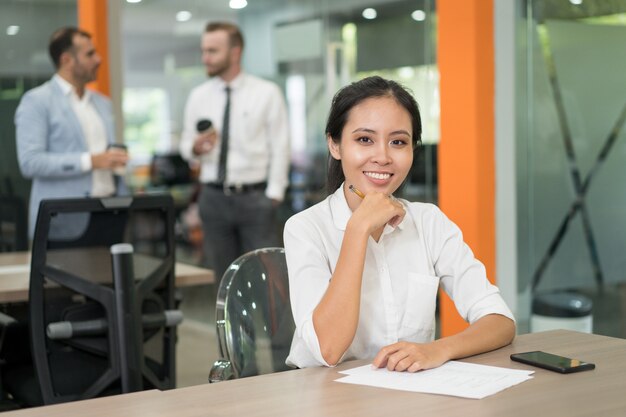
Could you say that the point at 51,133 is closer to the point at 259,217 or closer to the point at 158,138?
the point at 259,217

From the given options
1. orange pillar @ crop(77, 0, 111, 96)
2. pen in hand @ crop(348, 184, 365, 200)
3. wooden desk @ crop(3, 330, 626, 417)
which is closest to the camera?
wooden desk @ crop(3, 330, 626, 417)

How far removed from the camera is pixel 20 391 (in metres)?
3.05

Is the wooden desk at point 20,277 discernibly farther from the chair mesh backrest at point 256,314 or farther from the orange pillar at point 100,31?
the orange pillar at point 100,31

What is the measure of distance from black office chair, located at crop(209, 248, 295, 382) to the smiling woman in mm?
129

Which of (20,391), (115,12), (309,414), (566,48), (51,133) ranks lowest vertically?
(20,391)

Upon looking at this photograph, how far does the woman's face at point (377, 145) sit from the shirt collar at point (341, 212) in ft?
0.17

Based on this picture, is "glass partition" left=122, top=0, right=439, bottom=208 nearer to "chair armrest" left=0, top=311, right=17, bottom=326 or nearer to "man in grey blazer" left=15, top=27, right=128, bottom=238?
"man in grey blazer" left=15, top=27, right=128, bottom=238

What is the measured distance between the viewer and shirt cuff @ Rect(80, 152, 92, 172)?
433 cm

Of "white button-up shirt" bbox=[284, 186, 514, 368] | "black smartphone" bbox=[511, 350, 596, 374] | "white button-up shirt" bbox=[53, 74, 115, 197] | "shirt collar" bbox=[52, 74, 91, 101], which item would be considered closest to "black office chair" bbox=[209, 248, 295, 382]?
"white button-up shirt" bbox=[284, 186, 514, 368]

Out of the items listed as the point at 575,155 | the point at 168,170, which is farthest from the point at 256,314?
the point at 168,170

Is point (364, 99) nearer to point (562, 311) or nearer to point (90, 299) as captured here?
point (90, 299)

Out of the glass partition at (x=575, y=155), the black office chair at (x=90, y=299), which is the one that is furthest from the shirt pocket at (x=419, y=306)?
the glass partition at (x=575, y=155)

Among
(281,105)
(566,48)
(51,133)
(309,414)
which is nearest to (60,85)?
(51,133)

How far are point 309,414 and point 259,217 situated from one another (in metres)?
3.55
